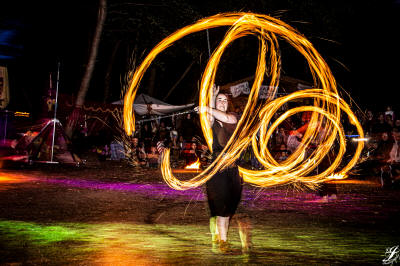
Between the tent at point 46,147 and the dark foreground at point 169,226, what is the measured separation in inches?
167

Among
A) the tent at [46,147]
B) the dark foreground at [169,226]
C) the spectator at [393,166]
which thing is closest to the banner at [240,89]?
the tent at [46,147]

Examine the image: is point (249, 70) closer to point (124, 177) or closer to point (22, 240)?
point (124, 177)

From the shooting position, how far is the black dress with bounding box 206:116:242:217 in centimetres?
589

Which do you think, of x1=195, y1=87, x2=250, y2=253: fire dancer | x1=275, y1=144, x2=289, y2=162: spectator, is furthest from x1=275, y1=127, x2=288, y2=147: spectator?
x1=195, y1=87, x2=250, y2=253: fire dancer

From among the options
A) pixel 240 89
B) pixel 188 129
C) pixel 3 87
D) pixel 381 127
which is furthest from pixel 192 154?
pixel 3 87

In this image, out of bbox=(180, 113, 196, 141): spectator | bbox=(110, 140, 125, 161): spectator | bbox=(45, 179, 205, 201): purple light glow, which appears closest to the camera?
bbox=(45, 179, 205, 201): purple light glow

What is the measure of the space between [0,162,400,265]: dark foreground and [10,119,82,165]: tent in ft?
13.9

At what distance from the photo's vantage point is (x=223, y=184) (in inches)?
232

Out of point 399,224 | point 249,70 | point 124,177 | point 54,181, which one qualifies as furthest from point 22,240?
point 249,70

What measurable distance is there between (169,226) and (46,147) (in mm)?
11928

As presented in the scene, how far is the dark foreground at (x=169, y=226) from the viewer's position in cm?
527

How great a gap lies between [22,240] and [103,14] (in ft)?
50.0

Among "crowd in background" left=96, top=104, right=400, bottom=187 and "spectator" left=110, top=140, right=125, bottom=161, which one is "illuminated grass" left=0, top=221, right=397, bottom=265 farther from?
"spectator" left=110, top=140, right=125, bottom=161

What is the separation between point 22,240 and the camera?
5848mm
